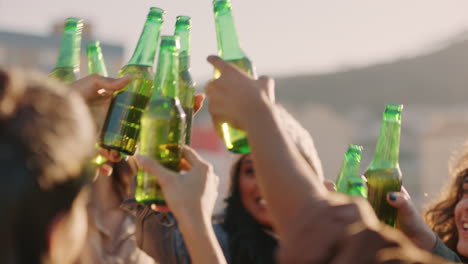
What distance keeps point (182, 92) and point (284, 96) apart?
53292 millimetres

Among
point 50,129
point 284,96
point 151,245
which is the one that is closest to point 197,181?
point 50,129

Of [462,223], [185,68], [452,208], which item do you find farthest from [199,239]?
[452,208]

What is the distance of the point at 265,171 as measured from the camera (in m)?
1.29

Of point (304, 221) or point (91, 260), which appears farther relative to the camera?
point (91, 260)

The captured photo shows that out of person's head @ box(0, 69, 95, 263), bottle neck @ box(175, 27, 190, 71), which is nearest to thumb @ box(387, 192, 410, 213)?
bottle neck @ box(175, 27, 190, 71)

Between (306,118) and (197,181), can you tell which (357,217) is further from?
(306,118)

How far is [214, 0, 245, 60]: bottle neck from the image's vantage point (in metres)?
2.02

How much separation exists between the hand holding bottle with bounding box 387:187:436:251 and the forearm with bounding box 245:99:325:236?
4.02 ft

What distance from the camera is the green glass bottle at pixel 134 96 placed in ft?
6.34

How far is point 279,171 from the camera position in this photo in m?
1.27

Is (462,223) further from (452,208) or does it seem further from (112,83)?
(112,83)

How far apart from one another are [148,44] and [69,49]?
0.32 meters

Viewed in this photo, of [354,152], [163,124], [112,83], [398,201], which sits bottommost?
[398,201]

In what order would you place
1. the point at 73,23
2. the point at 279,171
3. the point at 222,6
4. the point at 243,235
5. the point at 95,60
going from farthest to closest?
1. the point at 243,235
2. the point at 95,60
3. the point at 73,23
4. the point at 222,6
5. the point at 279,171
